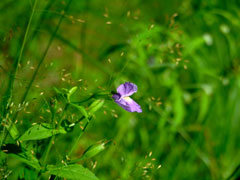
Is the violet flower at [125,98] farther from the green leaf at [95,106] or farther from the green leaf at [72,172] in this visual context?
the green leaf at [72,172]

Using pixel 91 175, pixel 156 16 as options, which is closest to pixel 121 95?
pixel 91 175

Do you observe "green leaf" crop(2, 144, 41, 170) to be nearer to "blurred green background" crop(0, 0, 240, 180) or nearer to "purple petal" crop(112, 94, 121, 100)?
"purple petal" crop(112, 94, 121, 100)

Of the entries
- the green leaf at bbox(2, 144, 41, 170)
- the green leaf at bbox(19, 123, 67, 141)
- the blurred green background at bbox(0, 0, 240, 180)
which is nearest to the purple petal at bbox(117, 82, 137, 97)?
the green leaf at bbox(19, 123, 67, 141)

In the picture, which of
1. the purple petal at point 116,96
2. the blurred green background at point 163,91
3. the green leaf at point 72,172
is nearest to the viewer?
the green leaf at point 72,172

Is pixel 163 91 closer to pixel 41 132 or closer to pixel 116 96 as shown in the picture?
pixel 116 96

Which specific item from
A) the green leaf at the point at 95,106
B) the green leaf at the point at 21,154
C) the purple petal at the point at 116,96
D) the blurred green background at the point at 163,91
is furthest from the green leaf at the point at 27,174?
the blurred green background at the point at 163,91

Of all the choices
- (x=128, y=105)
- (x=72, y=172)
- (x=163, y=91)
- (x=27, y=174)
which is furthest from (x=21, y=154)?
(x=163, y=91)
